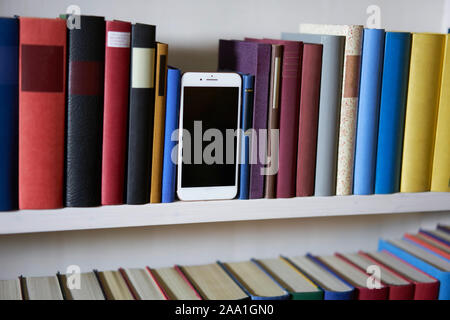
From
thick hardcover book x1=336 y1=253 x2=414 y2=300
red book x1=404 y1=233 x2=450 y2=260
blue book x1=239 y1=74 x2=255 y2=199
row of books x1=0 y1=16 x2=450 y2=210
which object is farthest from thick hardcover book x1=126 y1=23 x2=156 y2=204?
red book x1=404 y1=233 x2=450 y2=260

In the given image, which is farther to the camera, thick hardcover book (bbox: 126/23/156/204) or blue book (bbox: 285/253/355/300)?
blue book (bbox: 285/253/355/300)

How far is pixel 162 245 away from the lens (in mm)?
1110

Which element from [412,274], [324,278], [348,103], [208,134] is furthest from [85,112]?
[412,274]

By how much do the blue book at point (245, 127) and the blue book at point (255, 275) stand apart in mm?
173

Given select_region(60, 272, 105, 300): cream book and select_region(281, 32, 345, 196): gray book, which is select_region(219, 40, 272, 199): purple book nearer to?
select_region(281, 32, 345, 196): gray book

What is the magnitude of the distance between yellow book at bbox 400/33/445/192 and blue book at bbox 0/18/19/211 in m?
0.62

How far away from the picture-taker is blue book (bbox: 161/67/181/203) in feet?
2.81

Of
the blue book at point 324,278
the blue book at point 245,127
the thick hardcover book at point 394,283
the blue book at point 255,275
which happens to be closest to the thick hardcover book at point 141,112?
the blue book at point 245,127

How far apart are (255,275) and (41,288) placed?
376 millimetres

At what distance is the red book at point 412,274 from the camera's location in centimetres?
106

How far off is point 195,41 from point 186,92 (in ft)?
0.72

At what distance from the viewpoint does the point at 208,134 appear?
889 mm

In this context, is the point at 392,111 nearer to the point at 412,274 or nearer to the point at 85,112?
the point at 412,274

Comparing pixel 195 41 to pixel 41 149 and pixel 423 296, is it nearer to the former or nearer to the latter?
pixel 41 149
